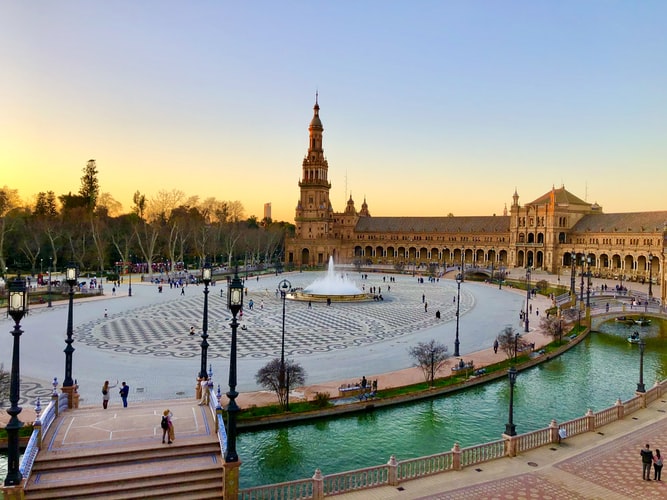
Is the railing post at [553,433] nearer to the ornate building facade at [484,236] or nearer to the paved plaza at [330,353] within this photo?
the paved plaza at [330,353]

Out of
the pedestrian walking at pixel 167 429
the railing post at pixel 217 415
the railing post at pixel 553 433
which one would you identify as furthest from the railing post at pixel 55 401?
the railing post at pixel 553 433

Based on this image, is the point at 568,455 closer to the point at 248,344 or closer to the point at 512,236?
the point at 248,344

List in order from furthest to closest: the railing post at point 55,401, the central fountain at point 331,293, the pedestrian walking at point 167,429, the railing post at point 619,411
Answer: the central fountain at point 331,293 → the railing post at point 619,411 → the railing post at point 55,401 → the pedestrian walking at point 167,429

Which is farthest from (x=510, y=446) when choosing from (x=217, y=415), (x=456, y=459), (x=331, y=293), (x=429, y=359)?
(x=331, y=293)

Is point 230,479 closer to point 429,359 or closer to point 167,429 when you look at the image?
point 167,429

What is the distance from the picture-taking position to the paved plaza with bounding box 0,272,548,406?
2402 centimetres

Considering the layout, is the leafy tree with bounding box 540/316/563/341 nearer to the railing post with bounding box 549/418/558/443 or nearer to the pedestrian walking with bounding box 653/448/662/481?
the railing post with bounding box 549/418/558/443

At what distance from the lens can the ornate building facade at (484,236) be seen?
83750mm

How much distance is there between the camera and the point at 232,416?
38.9 feet

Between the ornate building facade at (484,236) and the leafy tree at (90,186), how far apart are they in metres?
40.6

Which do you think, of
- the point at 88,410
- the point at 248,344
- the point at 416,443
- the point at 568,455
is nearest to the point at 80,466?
the point at 88,410

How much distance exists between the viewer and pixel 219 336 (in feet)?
111

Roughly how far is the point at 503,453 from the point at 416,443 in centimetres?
347

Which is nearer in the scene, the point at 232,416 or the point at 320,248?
the point at 232,416
